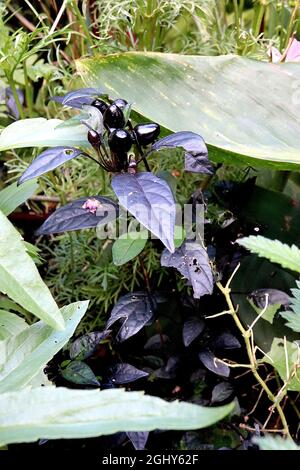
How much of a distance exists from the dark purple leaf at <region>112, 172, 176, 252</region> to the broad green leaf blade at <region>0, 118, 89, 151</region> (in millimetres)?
95

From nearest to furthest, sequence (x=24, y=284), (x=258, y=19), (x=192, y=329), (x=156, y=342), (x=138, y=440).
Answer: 1. (x=24, y=284)
2. (x=138, y=440)
3. (x=192, y=329)
4. (x=156, y=342)
5. (x=258, y=19)

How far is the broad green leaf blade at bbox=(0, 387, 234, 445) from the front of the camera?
392mm

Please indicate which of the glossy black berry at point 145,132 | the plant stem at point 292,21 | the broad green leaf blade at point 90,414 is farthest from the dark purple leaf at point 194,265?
the plant stem at point 292,21

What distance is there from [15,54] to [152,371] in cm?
52

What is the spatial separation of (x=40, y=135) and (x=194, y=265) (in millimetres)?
245

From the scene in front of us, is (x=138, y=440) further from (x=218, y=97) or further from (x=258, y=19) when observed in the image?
(x=258, y=19)

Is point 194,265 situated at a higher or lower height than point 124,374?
higher

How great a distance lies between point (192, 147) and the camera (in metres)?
0.64

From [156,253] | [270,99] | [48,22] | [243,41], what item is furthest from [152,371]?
[48,22]

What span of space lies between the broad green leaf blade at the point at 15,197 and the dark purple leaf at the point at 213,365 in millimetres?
314

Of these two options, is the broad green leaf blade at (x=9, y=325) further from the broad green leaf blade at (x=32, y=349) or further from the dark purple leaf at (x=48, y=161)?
the dark purple leaf at (x=48, y=161)

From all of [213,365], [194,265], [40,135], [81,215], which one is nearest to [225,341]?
[213,365]

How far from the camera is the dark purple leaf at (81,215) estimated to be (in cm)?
69

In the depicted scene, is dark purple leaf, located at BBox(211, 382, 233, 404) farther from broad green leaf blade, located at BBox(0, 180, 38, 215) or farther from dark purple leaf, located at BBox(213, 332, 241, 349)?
broad green leaf blade, located at BBox(0, 180, 38, 215)
